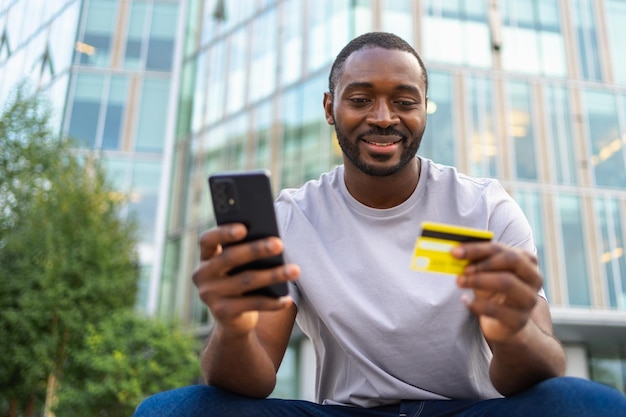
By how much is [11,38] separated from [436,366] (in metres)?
30.1

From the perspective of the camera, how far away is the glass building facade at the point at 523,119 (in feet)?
53.0

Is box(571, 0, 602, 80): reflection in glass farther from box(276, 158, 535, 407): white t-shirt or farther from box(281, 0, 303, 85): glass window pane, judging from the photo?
box(276, 158, 535, 407): white t-shirt

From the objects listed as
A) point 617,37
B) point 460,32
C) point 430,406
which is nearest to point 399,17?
point 460,32

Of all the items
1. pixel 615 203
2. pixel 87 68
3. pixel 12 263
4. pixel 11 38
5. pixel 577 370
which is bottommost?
pixel 577 370

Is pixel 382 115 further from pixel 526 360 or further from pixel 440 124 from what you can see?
pixel 440 124

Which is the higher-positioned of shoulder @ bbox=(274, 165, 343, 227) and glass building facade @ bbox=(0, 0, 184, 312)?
glass building facade @ bbox=(0, 0, 184, 312)

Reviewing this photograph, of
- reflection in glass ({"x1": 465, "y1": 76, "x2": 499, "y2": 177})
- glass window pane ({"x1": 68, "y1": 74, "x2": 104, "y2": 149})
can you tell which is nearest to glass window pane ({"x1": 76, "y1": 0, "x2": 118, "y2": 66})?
glass window pane ({"x1": 68, "y1": 74, "x2": 104, "y2": 149})

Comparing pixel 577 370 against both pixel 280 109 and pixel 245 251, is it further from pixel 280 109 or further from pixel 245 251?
pixel 245 251

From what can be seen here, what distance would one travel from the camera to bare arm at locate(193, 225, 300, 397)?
53.9 inches

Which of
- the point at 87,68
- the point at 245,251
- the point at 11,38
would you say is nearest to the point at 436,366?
the point at 245,251

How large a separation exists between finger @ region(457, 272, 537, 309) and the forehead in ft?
3.14

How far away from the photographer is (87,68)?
77.5 ft

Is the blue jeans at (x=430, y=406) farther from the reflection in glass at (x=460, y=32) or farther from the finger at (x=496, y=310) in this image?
the reflection in glass at (x=460, y=32)

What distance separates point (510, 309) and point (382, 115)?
36.2 inches
